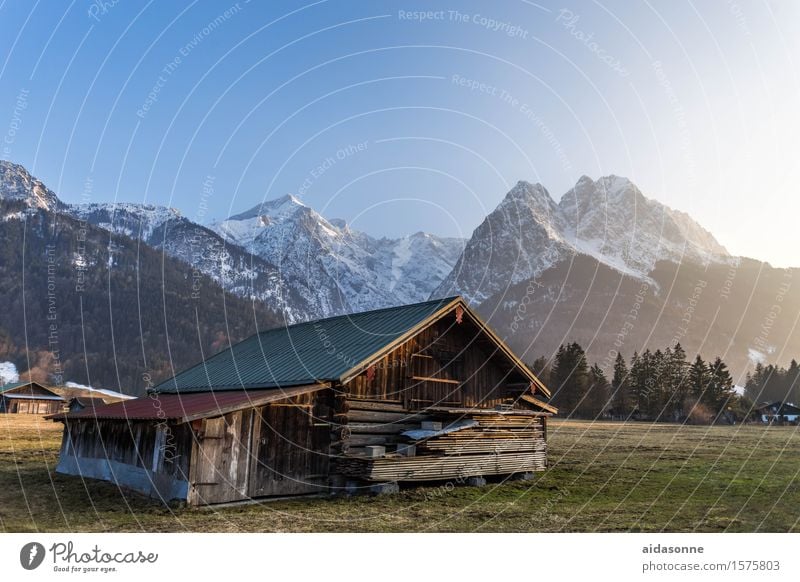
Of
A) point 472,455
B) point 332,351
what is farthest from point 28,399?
point 472,455

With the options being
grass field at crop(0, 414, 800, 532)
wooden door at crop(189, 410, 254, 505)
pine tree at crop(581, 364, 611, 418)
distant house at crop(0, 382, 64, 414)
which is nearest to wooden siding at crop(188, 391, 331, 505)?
wooden door at crop(189, 410, 254, 505)

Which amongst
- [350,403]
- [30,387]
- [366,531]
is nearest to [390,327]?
[350,403]

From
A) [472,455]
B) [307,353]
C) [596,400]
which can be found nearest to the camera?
[472,455]

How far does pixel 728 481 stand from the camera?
85.8 feet

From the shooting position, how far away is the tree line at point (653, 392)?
3487 inches

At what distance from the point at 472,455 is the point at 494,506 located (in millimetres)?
5413

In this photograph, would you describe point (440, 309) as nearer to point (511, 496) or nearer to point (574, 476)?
point (511, 496)

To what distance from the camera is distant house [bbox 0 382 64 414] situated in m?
85.4

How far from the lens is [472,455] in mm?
25641

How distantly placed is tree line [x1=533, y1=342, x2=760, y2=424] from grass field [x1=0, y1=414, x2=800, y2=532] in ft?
197

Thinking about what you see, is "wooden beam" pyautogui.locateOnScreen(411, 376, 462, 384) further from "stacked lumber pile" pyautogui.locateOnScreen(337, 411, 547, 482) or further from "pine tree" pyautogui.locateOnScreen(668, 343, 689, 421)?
"pine tree" pyautogui.locateOnScreen(668, 343, 689, 421)

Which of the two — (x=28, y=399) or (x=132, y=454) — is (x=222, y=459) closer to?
(x=132, y=454)

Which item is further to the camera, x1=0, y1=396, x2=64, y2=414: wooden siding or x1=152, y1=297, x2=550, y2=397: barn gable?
x1=0, y1=396, x2=64, y2=414: wooden siding

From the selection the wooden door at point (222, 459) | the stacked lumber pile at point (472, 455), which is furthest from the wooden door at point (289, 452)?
the stacked lumber pile at point (472, 455)
